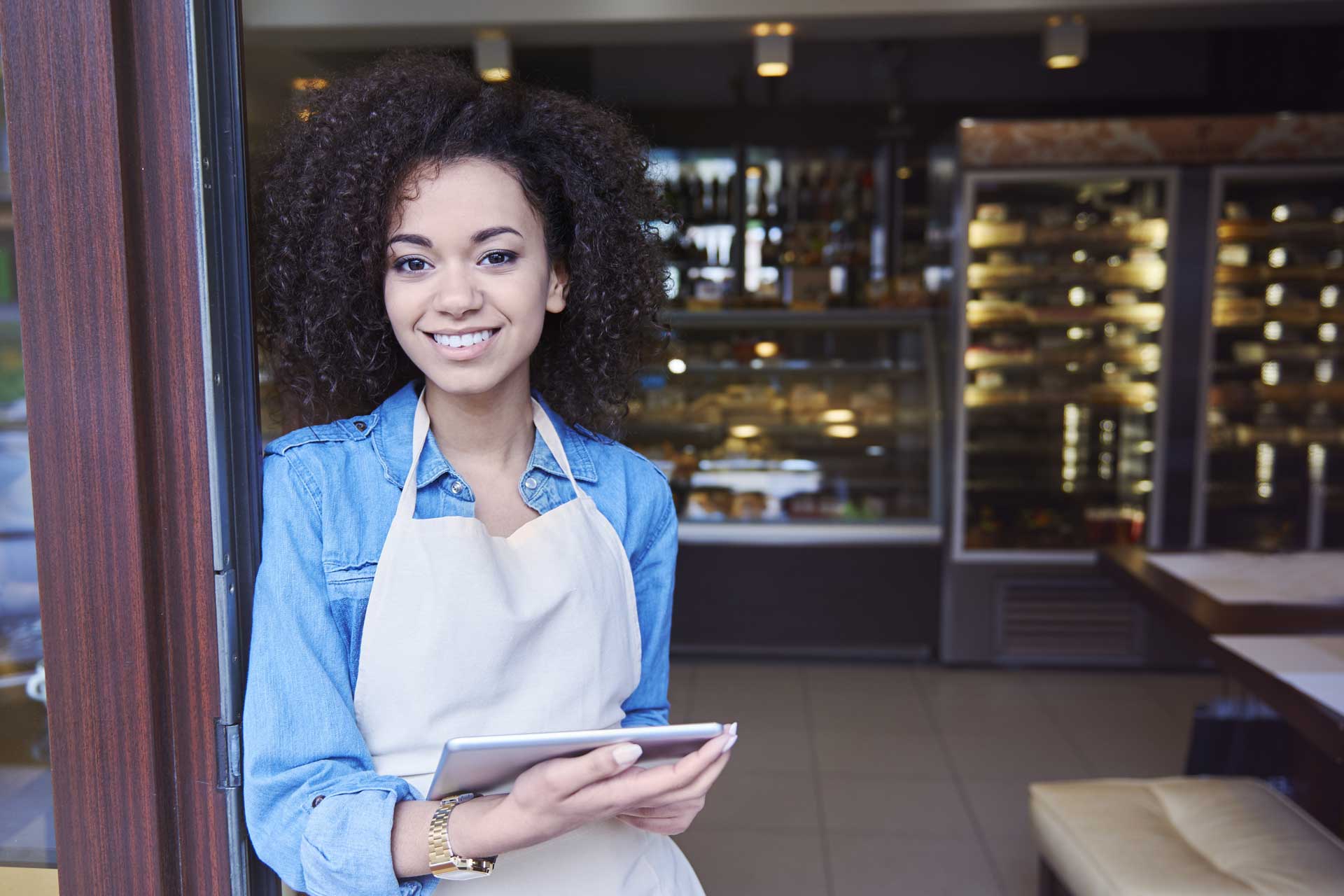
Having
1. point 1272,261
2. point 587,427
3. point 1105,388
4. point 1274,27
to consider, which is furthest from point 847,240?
point 587,427

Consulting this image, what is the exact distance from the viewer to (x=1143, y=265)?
458 cm

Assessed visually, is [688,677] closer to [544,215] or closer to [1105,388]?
[1105,388]

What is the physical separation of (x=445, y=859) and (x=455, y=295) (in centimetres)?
54

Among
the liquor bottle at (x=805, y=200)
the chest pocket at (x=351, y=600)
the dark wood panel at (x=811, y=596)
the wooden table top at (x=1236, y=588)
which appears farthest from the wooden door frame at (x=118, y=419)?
the liquor bottle at (x=805, y=200)

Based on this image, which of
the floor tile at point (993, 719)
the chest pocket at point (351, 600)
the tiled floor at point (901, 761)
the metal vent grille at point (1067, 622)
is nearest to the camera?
the chest pocket at point (351, 600)

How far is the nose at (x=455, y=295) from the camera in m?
0.99

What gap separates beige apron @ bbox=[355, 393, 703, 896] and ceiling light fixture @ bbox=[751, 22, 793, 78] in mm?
3426

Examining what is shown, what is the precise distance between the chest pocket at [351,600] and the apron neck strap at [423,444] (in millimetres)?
69

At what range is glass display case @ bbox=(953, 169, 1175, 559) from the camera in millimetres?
4539

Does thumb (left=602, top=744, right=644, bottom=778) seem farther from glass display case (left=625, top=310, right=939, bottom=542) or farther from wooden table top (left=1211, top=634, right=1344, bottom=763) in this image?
glass display case (left=625, top=310, right=939, bottom=542)

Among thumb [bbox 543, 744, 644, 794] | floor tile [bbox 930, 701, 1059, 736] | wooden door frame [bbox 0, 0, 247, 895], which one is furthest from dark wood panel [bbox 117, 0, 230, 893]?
floor tile [bbox 930, 701, 1059, 736]

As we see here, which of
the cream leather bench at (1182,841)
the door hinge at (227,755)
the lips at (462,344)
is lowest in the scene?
the cream leather bench at (1182,841)

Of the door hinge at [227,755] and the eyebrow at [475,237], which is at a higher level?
the eyebrow at [475,237]

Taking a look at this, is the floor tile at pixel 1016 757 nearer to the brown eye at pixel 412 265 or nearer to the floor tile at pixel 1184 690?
the floor tile at pixel 1184 690
